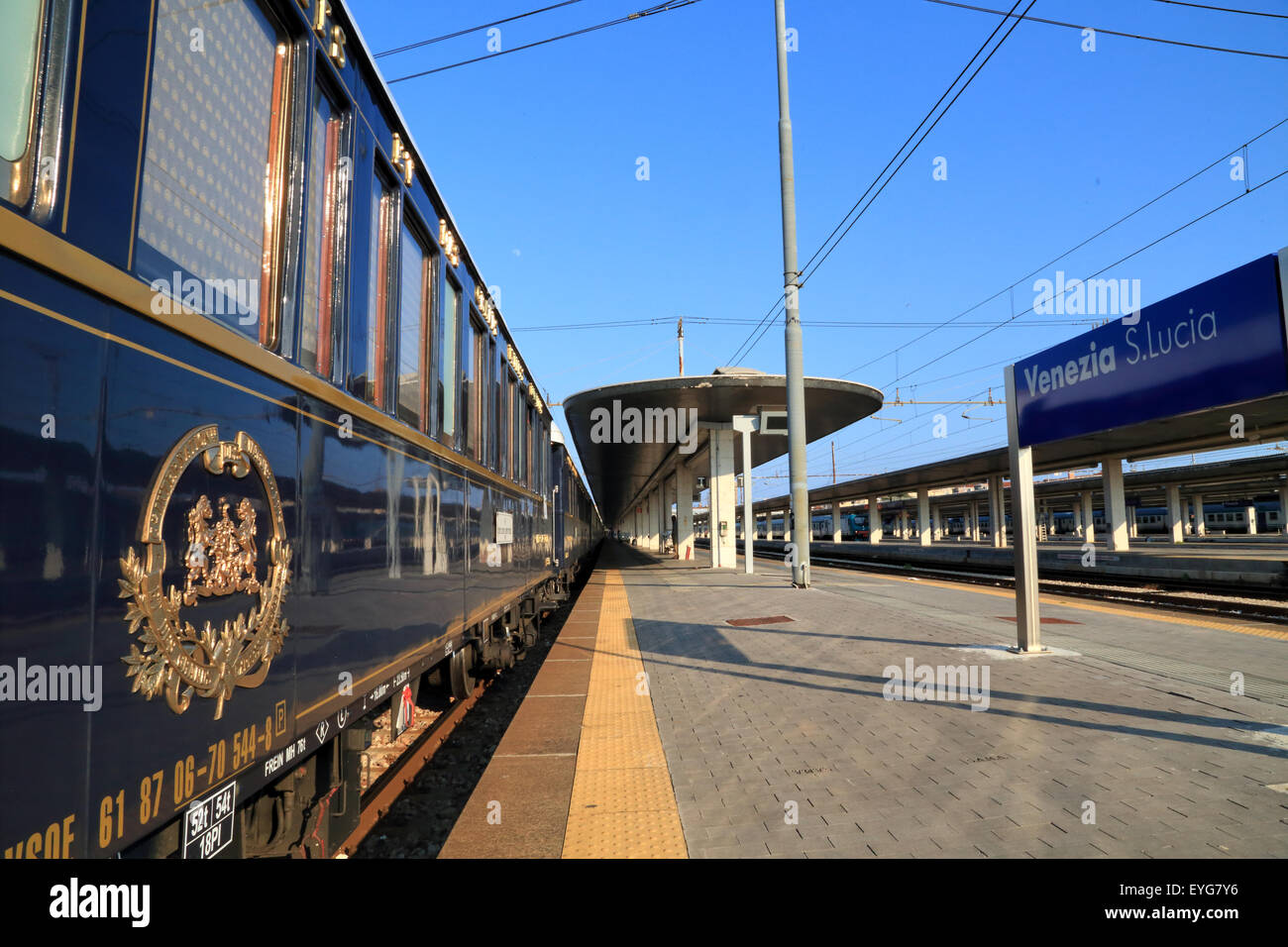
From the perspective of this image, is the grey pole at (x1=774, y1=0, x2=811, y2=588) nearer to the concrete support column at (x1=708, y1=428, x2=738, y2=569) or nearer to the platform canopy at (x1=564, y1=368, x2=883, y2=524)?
the platform canopy at (x1=564, y1=368, x2=883, y2=524)

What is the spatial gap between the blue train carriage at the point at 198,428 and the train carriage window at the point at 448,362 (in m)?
1.02

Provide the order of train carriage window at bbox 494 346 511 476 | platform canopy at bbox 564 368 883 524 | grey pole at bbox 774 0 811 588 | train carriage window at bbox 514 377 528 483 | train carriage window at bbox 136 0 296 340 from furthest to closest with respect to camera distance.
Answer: platform canopy at bbox 564 368 883 524 → grey pole at bbox 774 0 811 588 → train carriage window at bbox 514 377 528 483 → train carriage window at bbox 494 346 511 476 → train carriage window at bbox 136 0 296 340

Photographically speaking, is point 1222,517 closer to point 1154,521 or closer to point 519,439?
point 1154,521

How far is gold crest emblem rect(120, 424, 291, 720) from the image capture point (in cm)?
187

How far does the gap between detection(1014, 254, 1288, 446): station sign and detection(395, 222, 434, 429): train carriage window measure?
5385 mm

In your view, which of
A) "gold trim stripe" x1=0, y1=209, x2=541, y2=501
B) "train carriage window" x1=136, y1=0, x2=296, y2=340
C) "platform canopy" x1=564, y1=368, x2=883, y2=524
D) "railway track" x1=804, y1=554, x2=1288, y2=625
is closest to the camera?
"gold trim stripe" x1=0, y1=209, x2=541, y2=501

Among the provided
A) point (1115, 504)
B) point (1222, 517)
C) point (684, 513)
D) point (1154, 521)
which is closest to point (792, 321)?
point (684, 513)

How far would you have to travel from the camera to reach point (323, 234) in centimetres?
324

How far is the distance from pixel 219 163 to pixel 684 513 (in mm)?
31689

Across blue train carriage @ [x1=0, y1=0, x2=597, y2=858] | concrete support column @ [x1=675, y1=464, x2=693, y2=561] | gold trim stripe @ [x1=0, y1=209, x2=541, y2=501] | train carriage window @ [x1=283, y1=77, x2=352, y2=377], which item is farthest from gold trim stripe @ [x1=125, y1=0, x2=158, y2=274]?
concrete support column @ [x1=675, y1=464, x2=693, y2=561]

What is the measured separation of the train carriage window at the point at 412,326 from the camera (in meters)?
4.34
